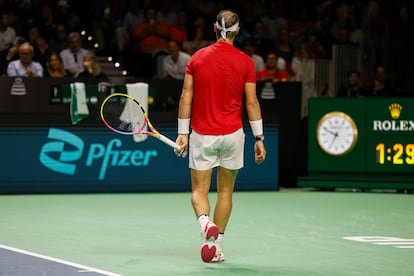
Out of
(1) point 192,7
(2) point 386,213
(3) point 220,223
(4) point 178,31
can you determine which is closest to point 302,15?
(1) point 192,7

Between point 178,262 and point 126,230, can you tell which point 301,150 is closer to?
point 126,230

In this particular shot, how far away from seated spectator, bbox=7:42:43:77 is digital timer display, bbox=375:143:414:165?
5.53 m

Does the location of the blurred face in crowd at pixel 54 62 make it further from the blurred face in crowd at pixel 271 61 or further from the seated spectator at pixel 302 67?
the seated spectator at pixel 302 67

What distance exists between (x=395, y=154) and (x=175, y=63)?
160 inches

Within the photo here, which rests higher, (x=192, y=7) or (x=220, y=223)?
(x=192, y=7)

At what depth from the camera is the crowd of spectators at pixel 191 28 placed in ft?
62.8

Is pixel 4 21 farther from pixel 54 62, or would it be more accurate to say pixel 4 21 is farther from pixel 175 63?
pixel 175 63

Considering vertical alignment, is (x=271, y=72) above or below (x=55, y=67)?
below

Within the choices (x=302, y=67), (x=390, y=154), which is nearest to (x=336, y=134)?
(x=390, y=154)

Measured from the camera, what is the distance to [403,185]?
667 inches

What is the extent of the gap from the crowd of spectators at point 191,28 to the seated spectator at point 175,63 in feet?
4.09

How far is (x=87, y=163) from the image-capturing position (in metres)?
16.1

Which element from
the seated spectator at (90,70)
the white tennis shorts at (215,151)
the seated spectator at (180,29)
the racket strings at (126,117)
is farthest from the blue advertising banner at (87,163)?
the white tennis shorts at (215,151)

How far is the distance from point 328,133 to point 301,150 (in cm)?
92
